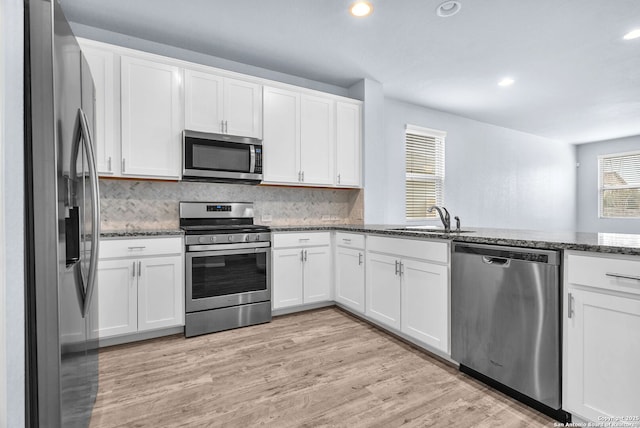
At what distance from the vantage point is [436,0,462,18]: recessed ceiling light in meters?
2.54

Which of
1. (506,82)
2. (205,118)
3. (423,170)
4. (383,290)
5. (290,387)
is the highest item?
(506,82)

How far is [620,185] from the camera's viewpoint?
22.9ft

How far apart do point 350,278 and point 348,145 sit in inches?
64.3

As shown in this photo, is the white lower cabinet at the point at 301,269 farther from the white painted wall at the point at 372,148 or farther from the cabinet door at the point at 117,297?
the cabinet door at the point at 117,297

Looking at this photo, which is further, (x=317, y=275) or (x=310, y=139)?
(x=310, y=139)

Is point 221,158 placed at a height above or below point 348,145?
below

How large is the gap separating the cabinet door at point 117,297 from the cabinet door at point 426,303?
7.09 feet

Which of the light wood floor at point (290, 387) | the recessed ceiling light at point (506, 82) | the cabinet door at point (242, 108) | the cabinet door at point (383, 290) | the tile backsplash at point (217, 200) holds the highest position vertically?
the recessed ceiling light at point (506, 82)

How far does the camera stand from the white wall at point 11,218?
0.89m

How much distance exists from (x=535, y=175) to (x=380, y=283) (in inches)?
225

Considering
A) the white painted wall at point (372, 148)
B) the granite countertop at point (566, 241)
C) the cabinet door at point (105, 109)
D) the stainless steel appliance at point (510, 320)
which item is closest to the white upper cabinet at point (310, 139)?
the white painted wall at point (372, 148)

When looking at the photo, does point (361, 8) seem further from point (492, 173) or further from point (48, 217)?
point (492, 173)

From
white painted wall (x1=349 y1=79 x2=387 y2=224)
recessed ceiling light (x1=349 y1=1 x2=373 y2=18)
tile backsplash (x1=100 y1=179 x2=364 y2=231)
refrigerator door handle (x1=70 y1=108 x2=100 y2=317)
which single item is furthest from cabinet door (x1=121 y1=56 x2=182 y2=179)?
white painted wall (x1=349 y1=79 x2=387 y2=224)

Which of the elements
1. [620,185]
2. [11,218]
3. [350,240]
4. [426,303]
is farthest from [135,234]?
[620,185]
